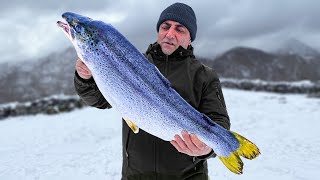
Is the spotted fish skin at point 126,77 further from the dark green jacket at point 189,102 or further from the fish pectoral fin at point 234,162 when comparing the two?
the dark green jacket at point 189,102

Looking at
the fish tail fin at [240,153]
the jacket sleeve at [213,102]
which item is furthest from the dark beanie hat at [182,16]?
the fish tail fin at [240,153]

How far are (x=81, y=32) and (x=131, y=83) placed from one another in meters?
0.36

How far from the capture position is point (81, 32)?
197cm

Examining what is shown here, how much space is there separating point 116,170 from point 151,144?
550 centimetres

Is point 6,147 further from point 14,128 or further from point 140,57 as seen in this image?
point 140,57

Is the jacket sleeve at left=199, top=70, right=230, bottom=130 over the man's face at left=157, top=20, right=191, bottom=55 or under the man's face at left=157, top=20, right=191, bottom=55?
under

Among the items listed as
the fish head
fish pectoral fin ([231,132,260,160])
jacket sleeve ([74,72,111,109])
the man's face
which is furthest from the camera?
the man's face

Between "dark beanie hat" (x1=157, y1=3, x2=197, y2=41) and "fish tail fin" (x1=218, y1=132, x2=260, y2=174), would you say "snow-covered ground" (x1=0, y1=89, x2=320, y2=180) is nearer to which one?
"dark beanie hat" (x1=157, y1=3, x2=197, y2=41)

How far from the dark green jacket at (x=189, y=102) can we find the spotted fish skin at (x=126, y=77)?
528 millimetres

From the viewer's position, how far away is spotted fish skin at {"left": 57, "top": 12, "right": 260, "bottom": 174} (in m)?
1.97

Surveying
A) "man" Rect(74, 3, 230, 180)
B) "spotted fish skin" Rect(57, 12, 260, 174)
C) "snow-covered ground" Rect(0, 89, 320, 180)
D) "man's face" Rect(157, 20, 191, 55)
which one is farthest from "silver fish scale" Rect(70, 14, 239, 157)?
"snow-covered ground" Rect(0, 89, 320, 180)

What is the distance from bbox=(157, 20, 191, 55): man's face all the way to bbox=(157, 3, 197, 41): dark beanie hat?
3cm

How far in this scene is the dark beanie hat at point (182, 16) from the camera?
2.73 m

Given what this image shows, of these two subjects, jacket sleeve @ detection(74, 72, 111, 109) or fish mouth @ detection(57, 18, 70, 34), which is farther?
jacket sleeve @ detection(74, 72, 111, 109)
